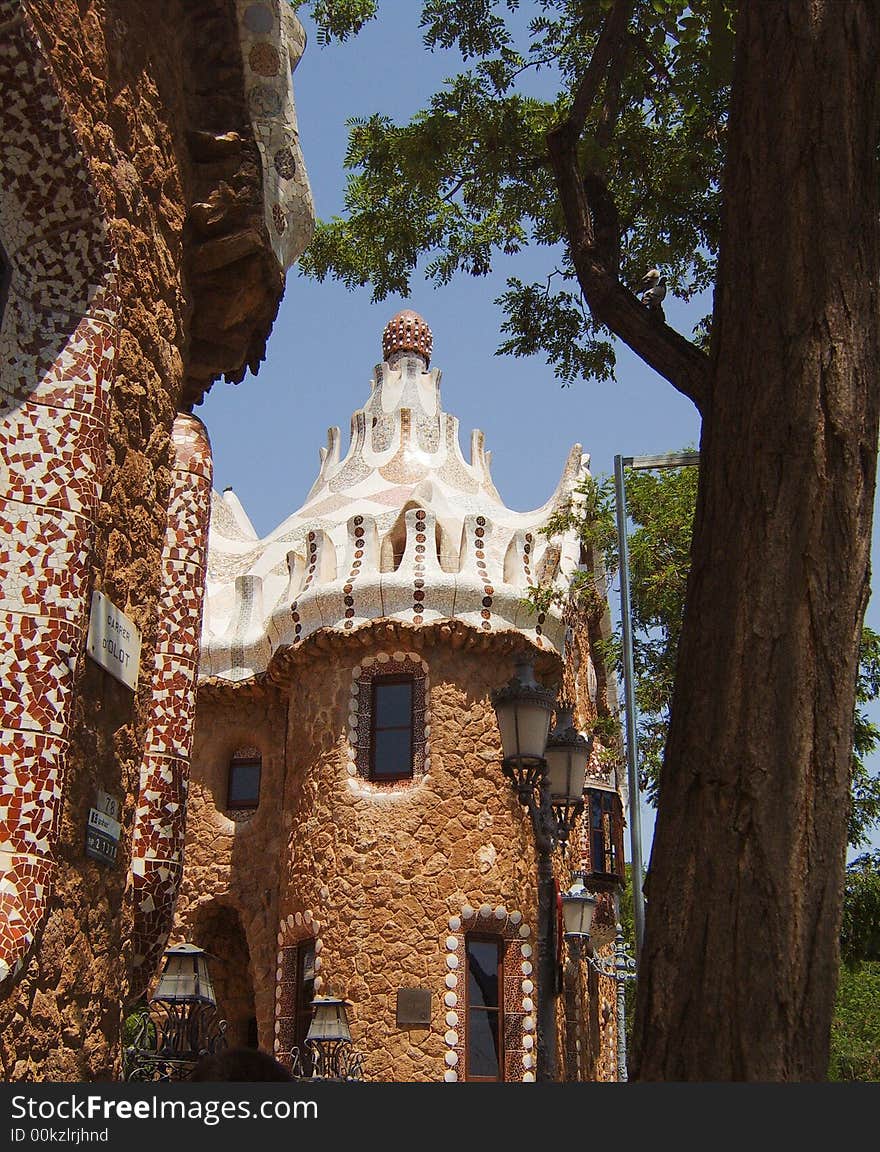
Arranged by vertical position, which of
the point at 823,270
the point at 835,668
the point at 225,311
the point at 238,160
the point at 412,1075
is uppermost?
the point at 238,160

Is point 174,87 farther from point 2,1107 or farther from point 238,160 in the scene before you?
point 2,1107

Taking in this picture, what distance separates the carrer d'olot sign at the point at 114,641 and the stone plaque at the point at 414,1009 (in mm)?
9557

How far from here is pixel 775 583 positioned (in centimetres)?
319

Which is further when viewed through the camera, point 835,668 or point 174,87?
point 174,87

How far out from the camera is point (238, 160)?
584 centimetres

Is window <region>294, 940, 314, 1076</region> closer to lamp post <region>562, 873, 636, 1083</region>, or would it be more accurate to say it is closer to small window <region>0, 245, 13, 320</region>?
lamp post <region>562, 873, 636, 1083</region>

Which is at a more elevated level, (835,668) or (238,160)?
(238,160)

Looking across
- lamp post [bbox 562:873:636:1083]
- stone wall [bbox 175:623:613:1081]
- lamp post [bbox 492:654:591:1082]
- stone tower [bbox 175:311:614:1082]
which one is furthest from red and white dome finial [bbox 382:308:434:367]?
lamp post [bbox 492:654:591:1082]

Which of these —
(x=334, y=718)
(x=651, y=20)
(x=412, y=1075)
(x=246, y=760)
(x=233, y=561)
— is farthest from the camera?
(x=233, y=561)

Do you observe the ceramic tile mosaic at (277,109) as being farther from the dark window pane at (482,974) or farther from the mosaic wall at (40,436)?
the dark window pane at (482,974)

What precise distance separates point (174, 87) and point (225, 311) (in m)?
0.96

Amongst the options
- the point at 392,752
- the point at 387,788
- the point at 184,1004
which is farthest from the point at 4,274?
the point at 392,752

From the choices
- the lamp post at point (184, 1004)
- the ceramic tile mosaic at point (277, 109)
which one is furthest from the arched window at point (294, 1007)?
the ceramic tile mosaic at point (277, 109)

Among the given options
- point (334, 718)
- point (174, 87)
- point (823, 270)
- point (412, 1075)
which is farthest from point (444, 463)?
point (823, 270)
